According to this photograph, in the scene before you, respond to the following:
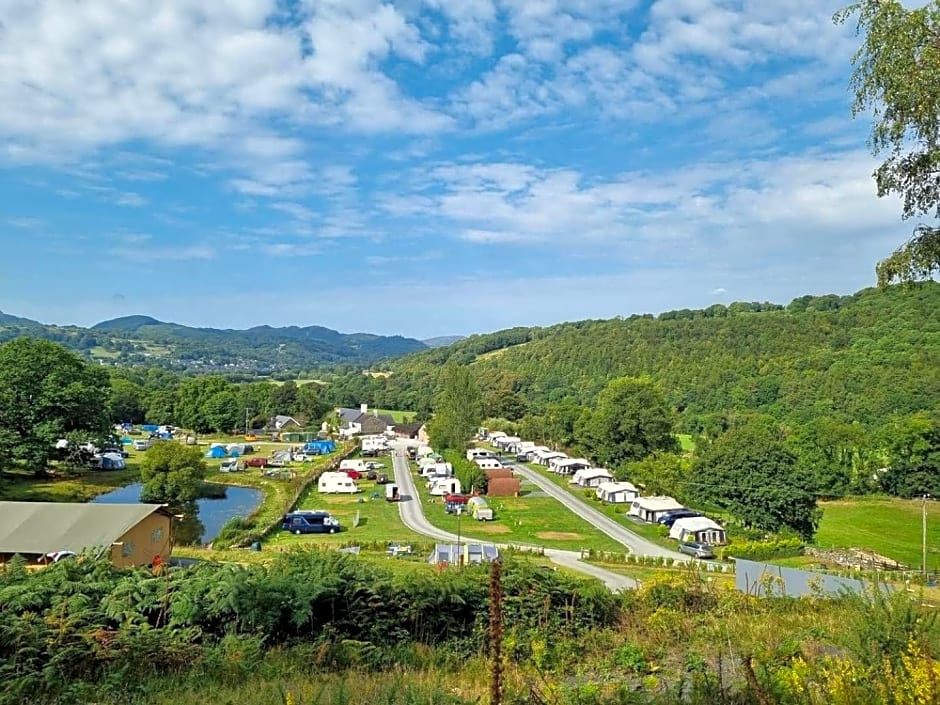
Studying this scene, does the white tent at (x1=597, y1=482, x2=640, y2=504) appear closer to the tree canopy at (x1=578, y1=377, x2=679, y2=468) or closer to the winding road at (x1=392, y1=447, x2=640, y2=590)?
the tree canopy at (x1=578, y1=377, x2=679, y2=468)

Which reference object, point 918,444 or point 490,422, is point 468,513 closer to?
point 918,444

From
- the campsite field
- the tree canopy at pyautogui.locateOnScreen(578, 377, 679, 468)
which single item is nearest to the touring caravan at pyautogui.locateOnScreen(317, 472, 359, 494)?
the campsite field

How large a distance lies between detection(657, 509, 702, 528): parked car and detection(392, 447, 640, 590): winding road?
Answer: 7.65 m

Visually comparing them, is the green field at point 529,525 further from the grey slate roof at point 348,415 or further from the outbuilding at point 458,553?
the grey slate roof at point 348,415

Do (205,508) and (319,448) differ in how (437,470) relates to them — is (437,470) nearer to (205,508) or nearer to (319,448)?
(205,508)

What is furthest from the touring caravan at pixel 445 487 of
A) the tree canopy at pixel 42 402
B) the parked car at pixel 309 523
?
the tree canopy at pixel 42 402

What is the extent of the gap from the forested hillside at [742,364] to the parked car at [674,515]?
33.5m

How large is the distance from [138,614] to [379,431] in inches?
2611

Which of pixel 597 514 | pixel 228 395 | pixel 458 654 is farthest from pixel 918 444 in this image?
pixel 228 395

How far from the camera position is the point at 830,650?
4914mm

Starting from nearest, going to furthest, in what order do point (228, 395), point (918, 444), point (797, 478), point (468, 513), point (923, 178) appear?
point (923, 178), point (797, 478), point (468, 513), point (918, 444), point (228, 395)

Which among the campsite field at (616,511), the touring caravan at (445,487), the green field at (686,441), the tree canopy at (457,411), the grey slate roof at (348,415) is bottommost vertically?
the campsite field at (616,511)

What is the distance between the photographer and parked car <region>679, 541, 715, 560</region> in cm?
2241

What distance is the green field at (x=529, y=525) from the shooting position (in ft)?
78.7
